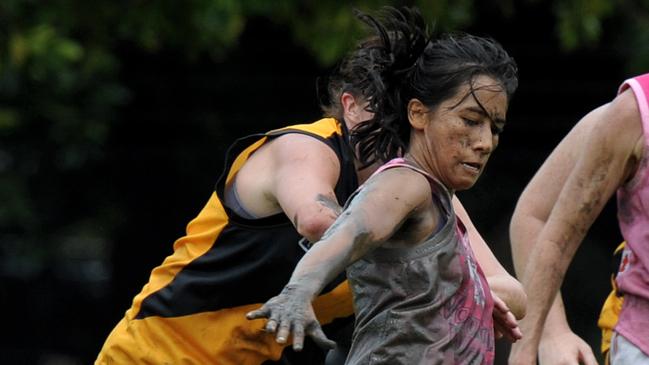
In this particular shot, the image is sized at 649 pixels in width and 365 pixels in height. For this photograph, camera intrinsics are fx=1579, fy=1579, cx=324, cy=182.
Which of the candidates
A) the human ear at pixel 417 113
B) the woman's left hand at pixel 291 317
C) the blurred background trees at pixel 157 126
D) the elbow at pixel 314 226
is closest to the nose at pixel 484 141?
the human ear at pixel 417 113

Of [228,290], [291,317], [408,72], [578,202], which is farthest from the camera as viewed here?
[578,202]

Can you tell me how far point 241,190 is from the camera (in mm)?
3859

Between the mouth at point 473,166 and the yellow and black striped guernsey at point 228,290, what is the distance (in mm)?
477

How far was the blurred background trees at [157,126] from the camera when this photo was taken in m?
8.87

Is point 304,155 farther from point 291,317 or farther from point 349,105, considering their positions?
point 291,317

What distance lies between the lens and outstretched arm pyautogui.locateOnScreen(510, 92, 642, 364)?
13.3 feet

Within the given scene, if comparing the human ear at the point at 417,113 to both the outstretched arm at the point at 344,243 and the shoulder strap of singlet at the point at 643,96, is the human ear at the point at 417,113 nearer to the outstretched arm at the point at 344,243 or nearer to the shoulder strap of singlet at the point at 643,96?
the outstretched arm at the point at 344,243

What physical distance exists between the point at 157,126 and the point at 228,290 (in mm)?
6373

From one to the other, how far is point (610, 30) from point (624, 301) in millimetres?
5551

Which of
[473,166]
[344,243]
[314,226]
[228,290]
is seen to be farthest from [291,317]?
[228,290]

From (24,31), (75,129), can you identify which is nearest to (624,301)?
(24,31)

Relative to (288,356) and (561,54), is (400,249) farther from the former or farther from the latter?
(561,54)

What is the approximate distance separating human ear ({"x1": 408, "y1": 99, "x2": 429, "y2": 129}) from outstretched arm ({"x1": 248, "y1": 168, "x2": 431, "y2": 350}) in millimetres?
231

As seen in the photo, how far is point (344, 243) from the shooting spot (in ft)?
9.87
